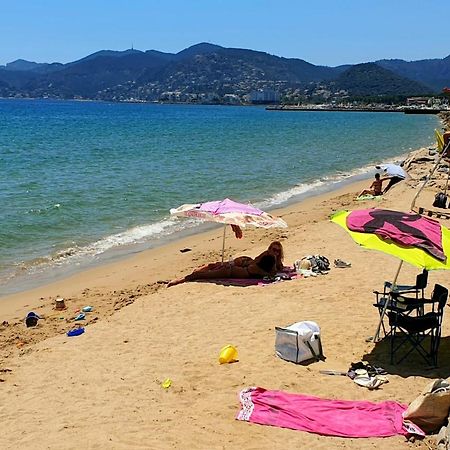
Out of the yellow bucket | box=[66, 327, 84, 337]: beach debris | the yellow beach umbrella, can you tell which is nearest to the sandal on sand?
the yellow beach umbrella

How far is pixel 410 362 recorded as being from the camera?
777 cm

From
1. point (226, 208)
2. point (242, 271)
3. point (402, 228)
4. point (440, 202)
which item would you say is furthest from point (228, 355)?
point (440, 202)

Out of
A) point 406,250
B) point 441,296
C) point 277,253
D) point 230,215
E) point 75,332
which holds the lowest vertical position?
point 75,332

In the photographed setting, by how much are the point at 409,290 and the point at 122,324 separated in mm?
4367

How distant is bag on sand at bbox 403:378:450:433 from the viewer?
5973mm

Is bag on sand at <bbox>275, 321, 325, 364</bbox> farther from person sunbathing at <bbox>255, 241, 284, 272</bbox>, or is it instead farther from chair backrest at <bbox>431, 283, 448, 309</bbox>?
person sunbathing at <bbox>255, 241, 284, 272</bbox>

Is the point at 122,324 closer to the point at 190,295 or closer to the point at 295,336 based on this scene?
the point at 190,295

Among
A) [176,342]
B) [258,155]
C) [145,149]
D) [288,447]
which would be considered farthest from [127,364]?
[145,149]

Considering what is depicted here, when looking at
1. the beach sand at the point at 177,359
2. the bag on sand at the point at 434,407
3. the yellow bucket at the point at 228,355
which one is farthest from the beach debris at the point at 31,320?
the bag on sand at the point at 434,407

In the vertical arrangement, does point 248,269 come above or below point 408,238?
below

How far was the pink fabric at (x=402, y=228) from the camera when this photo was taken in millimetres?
7184

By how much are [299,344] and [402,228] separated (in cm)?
191

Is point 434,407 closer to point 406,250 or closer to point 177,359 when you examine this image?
point 406,250

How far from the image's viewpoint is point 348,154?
140 feet
